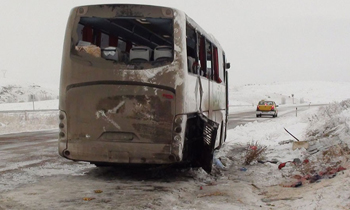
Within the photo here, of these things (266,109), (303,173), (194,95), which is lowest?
(303,173)

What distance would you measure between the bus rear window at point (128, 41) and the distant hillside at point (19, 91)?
109 m

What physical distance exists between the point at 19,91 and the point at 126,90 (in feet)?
417

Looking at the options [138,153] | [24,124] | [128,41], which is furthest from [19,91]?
[138,153]

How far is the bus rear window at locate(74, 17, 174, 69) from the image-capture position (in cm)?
749

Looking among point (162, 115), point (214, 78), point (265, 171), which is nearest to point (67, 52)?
point (162, 115)

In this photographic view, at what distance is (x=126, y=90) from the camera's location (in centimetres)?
741

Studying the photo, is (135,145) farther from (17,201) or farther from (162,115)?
(17,201)

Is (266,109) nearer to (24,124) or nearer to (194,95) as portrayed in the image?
(24,124)

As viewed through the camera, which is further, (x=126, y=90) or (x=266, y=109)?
(x=266, y=109)

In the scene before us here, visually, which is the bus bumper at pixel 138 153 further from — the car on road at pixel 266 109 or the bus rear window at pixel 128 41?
the car on road at pixel 266 109

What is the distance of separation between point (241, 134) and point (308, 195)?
507 inches

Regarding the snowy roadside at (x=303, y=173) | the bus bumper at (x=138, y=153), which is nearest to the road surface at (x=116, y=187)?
the snowy roadside at (x=303, y=173)

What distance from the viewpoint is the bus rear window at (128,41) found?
24.6 feet

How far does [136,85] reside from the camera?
24.2 ft
